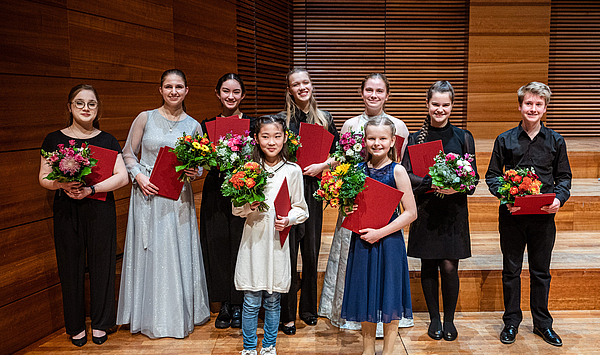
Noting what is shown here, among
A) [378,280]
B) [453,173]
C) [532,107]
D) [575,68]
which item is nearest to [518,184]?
[453,173]

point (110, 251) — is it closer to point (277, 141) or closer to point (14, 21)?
point (277, 141)

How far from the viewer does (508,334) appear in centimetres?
286

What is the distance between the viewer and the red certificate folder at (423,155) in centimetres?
266

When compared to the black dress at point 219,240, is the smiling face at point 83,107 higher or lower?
higher

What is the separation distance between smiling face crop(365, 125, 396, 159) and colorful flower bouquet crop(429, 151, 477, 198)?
0.34 m

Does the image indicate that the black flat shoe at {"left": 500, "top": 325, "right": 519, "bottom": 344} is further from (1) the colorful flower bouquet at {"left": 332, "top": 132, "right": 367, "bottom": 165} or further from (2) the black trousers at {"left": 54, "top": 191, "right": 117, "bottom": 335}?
(2) the black trousers at {"left": 54, "top": 191, "right": 117, "bottom": 335}

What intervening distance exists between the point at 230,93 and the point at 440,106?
137 cm

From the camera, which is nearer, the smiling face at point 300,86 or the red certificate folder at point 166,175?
the red certificate folder at point 166,175

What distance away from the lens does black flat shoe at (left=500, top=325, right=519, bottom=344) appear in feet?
9.34

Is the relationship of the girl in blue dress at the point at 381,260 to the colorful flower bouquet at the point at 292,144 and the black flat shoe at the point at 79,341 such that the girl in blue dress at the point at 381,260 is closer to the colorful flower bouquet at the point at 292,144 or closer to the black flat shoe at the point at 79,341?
the colorful flower bouquet at the point at 292,144

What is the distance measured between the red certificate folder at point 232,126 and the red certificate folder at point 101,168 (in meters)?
0.69

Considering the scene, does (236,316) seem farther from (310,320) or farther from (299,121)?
(299,121)

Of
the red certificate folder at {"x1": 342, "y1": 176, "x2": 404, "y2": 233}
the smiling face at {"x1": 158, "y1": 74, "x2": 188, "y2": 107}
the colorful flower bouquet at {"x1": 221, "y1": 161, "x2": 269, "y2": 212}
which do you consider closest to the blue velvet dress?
the red certificate folder at {"x1": 342, "y1": 176, "x2": 404, "y2": 233}

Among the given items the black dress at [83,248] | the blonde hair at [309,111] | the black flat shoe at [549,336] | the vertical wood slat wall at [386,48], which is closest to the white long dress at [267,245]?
the blonde hair at [309,111]
